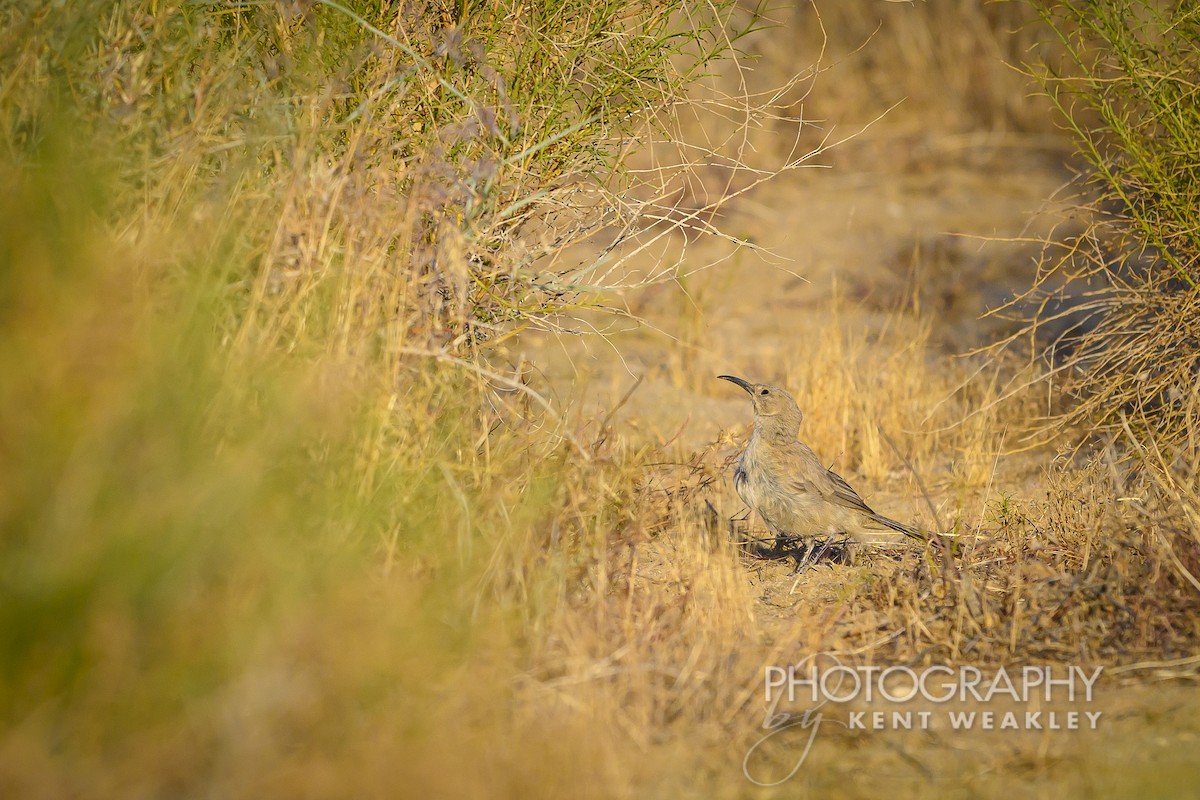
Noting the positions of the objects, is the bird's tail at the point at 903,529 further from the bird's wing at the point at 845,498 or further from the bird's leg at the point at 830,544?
the bird's leg at the point at 830,544

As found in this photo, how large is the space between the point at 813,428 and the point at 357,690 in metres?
4.22

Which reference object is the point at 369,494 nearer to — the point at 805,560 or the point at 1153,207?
the point at 805,560

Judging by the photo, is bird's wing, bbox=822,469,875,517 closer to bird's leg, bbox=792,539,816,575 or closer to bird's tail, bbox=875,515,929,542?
bird's tail, bbox=875,515,929,542

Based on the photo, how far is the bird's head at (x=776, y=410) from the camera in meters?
5.55

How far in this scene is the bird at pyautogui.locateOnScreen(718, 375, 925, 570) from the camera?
17.1 ft

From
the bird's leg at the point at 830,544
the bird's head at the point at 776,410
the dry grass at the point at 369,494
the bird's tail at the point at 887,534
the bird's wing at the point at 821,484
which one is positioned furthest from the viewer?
the bird's head at the point at 776,410

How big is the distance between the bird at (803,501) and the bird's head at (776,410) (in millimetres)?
123

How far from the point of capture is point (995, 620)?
13.6 ft

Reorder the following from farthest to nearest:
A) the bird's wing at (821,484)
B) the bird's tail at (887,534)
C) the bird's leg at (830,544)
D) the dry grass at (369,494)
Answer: the bird's wing at (821,484)
the bird's tail at (887,534)
the bird's leg at (830,544)
the dry grass at (369,494)

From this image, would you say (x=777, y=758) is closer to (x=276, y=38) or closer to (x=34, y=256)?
(x=34, y=256)

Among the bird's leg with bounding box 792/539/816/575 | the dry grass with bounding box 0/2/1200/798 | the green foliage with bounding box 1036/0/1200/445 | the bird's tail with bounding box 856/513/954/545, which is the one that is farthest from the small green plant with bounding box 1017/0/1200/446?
the bird's leg with bounding box 792/539/816/575

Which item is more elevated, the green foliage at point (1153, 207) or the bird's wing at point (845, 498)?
the green foliage at point (1153, 207)

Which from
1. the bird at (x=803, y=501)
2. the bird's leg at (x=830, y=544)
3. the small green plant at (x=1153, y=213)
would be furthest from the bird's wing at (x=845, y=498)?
the small green plant at (x=1153, y=213)

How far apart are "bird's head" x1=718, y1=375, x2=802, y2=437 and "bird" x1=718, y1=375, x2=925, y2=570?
0.12 m
